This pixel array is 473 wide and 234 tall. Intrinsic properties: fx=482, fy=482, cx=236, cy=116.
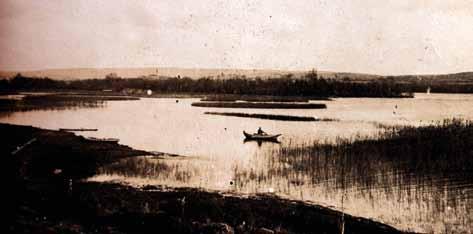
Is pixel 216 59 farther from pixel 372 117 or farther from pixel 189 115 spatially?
pixel 372 117

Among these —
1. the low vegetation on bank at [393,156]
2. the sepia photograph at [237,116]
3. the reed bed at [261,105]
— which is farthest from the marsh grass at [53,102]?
the low vegetation on bank at [393,156]

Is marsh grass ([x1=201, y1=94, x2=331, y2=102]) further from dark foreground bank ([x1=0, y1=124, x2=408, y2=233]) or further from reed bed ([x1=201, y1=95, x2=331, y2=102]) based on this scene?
dark foreground bank ([x1=0, y1=124, x2=408, y2=233])

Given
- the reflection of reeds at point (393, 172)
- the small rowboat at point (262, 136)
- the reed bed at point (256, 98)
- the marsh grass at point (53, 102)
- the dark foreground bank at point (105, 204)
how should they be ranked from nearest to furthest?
the reflection of reeds at point (393, 172) < the dark foreground bank at point (105, 204) < the small rowboat at point (262, 136) < the reed bed at point (256, 98) < the marsh grass at point (53, 102)

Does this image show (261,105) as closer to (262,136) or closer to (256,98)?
(256,98)

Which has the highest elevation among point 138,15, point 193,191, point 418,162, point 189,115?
point 138,15

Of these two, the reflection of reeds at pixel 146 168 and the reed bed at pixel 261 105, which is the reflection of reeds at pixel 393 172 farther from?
the reflection of reeds at pixel 146 168

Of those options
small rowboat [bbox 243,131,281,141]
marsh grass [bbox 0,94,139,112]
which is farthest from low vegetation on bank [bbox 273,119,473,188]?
marsh grass [bbox 0,94,139,112]

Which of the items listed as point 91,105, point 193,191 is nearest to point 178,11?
point 91,105
